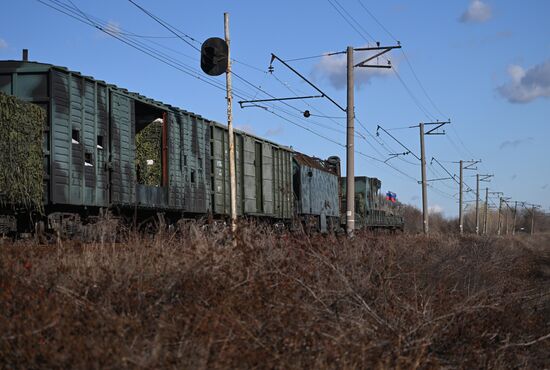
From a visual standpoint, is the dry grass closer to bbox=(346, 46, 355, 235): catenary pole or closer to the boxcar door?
the boxcar door

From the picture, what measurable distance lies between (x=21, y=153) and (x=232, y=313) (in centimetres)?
717

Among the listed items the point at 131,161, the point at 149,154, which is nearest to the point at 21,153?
the point at 131,161

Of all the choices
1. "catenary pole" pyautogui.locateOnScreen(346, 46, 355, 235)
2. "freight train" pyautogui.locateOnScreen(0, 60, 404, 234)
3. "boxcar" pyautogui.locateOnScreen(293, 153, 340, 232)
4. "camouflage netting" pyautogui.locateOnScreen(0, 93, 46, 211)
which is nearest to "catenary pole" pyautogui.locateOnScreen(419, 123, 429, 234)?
"boxcar" pyautogui.locateOnScreen(293, 153, 340, 232)

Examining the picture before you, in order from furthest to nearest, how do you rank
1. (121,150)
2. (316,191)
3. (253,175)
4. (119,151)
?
1. (316,191)
2. (253,175)
3. (121,150)
4. (119,151)

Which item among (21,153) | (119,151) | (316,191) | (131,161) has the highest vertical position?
(119,151)

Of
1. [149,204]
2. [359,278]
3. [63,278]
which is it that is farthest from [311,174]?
[63,278]

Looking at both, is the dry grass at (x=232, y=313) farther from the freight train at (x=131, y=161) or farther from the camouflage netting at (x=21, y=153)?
the camouflage netting at (x=21, y=153)

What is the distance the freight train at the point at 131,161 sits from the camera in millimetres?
12328

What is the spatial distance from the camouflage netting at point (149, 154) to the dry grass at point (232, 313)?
8.22m

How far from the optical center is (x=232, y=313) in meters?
5.65

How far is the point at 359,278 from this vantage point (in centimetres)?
782

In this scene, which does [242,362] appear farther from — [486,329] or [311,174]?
[311,174]

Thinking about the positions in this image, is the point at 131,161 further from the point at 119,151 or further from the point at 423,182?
the point at 423,182

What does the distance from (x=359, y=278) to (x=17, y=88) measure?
8.42 m
